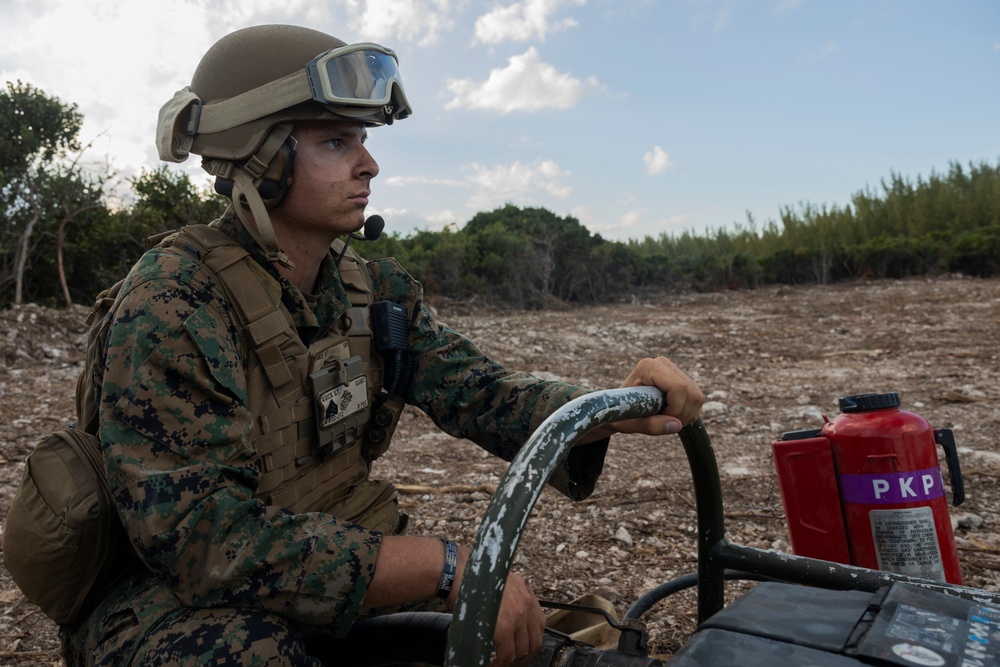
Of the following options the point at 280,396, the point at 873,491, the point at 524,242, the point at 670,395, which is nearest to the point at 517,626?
the point at 670,395

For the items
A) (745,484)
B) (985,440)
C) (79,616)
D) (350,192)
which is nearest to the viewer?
(79,616)

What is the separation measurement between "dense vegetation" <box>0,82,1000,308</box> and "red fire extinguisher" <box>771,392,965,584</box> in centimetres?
899

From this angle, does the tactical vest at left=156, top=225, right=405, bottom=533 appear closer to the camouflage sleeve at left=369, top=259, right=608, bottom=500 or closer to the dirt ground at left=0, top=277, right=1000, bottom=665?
the camouflage sleeve at left=369, top=259, right=608, bottom=500

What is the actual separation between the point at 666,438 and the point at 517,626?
12.1ft

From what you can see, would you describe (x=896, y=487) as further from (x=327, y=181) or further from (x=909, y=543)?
(x=327, y=181)

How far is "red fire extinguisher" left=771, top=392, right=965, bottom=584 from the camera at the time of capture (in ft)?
5.40

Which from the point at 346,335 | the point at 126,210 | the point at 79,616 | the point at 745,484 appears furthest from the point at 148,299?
the point at 126,210

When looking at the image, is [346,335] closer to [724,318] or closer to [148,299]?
[148,299]

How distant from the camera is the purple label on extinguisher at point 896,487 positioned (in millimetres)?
1661

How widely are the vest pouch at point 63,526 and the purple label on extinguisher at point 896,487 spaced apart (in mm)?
1534

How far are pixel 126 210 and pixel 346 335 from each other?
9361mm

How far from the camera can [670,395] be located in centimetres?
132

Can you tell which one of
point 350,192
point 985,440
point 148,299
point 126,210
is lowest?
point 985,440

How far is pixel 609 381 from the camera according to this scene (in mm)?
6402
